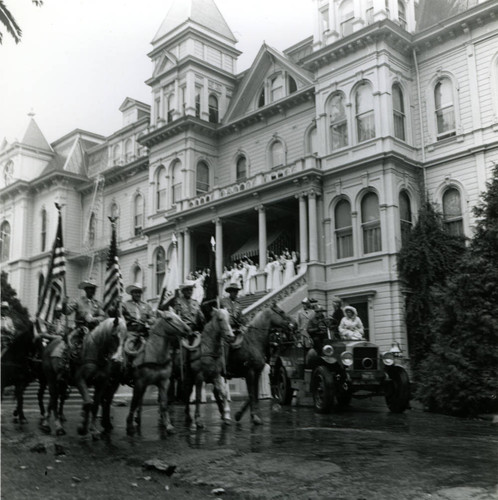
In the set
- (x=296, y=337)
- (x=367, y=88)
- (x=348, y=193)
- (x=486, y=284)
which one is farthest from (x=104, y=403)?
(x=367, y=88)

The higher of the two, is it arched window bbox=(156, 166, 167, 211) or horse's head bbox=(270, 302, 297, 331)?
arched window bbox=(156, 166, 167, 211)

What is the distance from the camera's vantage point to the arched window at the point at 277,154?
2825cm

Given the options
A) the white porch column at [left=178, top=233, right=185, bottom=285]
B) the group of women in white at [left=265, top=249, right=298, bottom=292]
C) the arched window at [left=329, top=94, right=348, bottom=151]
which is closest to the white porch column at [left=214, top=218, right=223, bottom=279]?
the white porch column at [left=178, top=233, right=185, bottom=285]

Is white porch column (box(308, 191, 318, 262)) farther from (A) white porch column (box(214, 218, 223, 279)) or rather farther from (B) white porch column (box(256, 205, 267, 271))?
(A) white porch column (box(214, 218, 223, 279))

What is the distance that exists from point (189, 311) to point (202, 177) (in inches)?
784

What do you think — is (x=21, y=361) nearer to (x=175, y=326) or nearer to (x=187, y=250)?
(x=175, y=326)

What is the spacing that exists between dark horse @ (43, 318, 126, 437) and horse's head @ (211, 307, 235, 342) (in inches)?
70.1

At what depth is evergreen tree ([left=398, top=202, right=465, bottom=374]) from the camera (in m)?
21.2

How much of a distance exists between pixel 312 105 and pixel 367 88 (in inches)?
130

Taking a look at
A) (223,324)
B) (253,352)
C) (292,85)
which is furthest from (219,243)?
(223,324)

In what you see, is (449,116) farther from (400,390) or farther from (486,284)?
(400,390)

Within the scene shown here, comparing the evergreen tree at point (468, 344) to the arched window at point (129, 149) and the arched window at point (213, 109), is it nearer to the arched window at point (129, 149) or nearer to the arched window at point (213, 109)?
the arched window at point (213, 109)

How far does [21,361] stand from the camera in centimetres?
1027

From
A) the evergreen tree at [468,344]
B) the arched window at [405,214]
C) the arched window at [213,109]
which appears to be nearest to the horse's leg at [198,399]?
the evergreen tree at [468,344]
